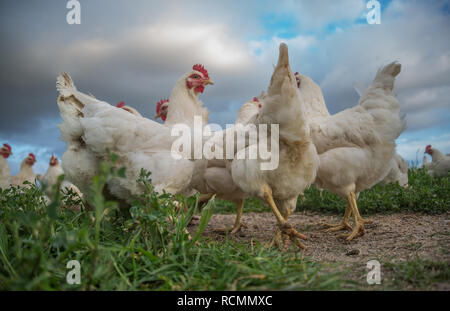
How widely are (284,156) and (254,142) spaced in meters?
0.37

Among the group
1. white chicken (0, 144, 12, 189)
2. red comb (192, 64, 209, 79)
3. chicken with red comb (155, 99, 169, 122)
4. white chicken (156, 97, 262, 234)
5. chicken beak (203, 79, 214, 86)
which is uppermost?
red comb (192, 64, 209, 79)

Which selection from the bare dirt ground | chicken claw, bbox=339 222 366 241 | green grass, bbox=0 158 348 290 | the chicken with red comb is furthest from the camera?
the chicken with red comb

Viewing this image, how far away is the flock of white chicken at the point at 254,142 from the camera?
3.08 meters

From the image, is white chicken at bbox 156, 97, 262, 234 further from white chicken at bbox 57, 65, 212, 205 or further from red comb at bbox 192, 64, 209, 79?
red comb at bbox 192, 64, 209, 79

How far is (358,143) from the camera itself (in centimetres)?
407

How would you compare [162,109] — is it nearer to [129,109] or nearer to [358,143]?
[129,109]

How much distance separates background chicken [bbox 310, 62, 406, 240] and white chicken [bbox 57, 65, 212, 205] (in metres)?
1.86

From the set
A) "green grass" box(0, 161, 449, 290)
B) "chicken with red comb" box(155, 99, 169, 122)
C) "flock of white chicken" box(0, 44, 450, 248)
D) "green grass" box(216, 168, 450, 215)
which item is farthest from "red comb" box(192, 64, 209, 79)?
"green grass" box(216, 168, 450, 215)

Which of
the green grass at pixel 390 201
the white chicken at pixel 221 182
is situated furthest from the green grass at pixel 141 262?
the green grass at pixel 390 201

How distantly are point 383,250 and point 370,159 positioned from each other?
1453 millimetres

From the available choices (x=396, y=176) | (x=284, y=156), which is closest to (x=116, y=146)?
(x=284, y=156)

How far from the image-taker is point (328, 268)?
7.68 ft

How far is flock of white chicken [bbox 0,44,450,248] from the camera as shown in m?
3.08

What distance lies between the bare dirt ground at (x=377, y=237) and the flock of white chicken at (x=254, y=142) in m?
0.26
